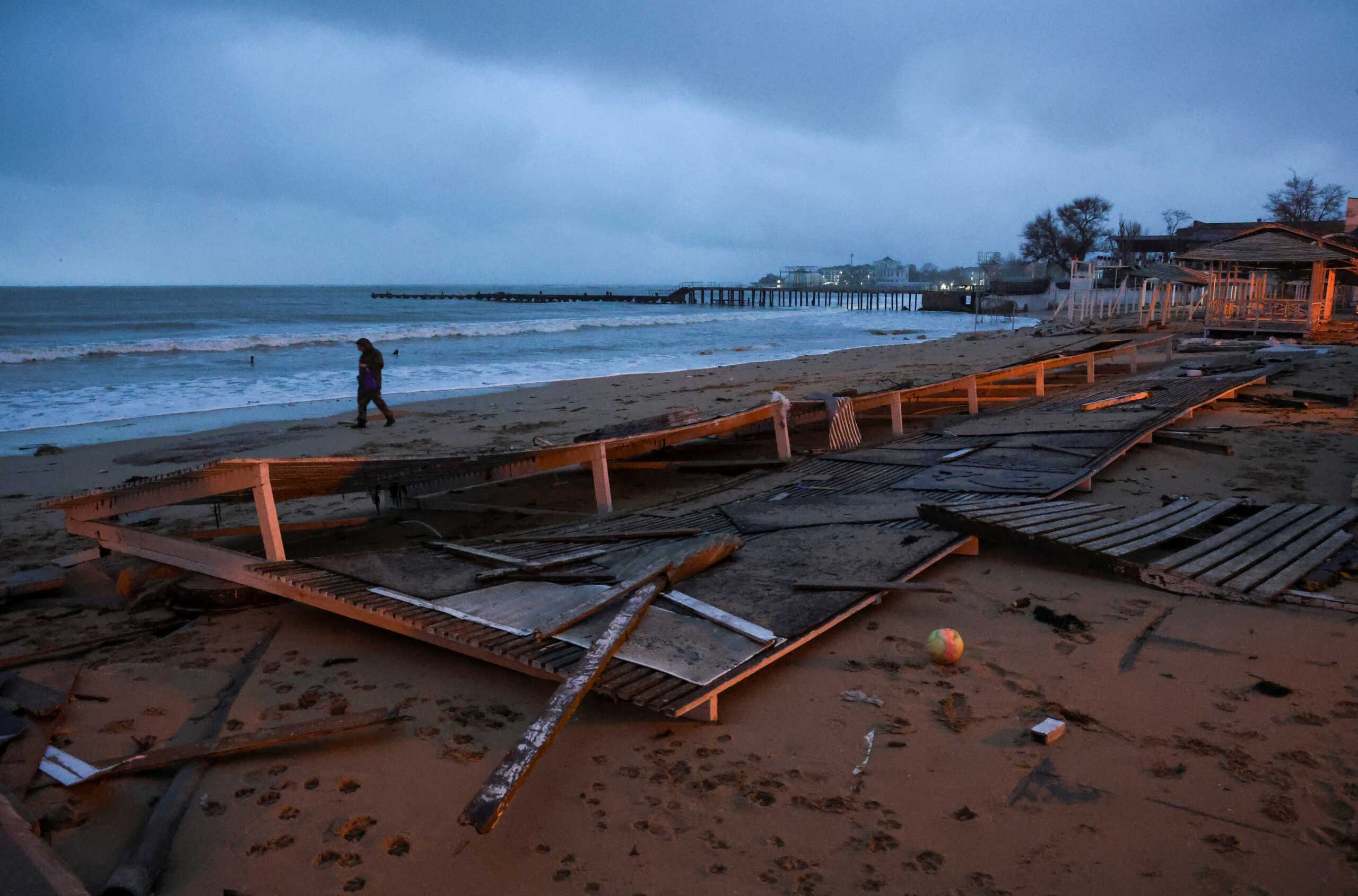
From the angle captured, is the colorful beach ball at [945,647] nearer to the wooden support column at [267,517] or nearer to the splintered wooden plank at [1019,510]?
the splintered wooden plank at [1019,510]

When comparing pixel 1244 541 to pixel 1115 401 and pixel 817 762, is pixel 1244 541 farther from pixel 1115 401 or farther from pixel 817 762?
pixel 1115 401

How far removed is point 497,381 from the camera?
22.6 meters

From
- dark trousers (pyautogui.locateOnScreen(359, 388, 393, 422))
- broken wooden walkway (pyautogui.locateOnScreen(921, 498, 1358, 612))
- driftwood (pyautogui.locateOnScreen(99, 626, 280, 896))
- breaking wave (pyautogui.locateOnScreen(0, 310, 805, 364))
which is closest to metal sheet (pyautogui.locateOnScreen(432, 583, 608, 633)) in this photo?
driftwood (pyautogui.locateOnScreen(99, 626, 280, 896))

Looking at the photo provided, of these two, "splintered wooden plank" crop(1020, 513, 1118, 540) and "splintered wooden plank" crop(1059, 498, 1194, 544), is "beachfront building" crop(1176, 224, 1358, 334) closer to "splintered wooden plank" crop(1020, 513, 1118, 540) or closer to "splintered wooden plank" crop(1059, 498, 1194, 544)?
"splintered wooden plank" crop(1059, 498, 1194, 544)

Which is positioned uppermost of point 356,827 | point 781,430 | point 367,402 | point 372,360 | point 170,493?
point 372,360

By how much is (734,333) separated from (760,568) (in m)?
38.0

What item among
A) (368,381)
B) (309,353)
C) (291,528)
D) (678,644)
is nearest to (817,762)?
(678,644)

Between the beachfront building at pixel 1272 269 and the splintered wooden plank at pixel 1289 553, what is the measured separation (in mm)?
18684

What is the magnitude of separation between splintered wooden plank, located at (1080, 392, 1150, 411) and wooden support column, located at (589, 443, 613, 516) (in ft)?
25.1

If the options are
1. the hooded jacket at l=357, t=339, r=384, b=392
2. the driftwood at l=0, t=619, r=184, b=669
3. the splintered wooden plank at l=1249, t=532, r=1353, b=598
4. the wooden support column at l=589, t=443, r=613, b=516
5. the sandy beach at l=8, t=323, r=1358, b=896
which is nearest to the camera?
the sandy beach at l=8, t=323, r=1358, b=896

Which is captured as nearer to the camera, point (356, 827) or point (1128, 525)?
point (356, 827)

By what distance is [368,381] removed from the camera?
552 inches

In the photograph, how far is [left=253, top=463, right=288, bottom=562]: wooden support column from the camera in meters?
5.48

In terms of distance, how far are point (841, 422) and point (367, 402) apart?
860 centimetres
